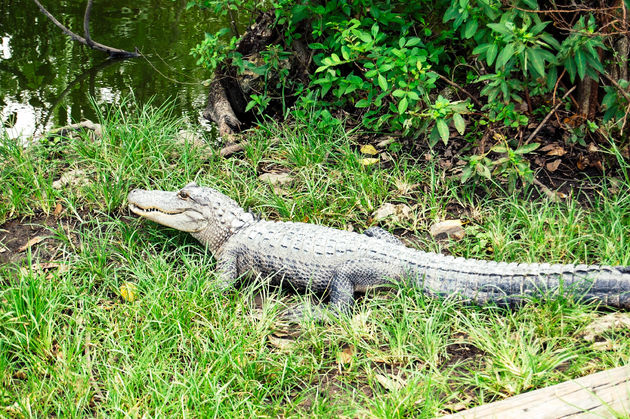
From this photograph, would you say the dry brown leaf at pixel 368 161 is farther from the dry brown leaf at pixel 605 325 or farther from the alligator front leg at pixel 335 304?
the dry brown leaf at pixel 605 325

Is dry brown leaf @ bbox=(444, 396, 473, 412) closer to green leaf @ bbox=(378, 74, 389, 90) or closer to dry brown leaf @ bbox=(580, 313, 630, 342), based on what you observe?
dry brown leaf @ bbox=(580, 313, 630, 342)

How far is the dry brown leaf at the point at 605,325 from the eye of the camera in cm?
340

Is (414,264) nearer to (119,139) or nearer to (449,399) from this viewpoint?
(449,399)

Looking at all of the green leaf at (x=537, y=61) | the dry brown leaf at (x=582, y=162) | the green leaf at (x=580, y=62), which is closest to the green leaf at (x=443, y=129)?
the green leaf at (x=537, y=61)

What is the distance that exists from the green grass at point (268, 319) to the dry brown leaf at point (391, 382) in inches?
0.6

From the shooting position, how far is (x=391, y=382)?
3.21 meters

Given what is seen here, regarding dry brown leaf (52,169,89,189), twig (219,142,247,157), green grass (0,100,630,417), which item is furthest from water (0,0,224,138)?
green grass (0,100,630,417)

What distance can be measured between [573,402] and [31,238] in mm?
3903

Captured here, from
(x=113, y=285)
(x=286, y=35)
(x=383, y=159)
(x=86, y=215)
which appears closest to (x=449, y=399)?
(x=113, y=285)

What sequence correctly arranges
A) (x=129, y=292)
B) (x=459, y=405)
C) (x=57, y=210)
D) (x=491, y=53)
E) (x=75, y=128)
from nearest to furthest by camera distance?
(x=459, y=405)
(x=129, y=292)
(x=491, y=53)
(x=57, y=210)
(x=75, y=128)

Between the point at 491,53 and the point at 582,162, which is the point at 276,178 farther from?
the point at 582,162

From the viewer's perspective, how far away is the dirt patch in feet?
14.7

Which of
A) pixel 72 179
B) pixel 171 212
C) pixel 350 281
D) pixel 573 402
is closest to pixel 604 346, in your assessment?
pixel 573 402

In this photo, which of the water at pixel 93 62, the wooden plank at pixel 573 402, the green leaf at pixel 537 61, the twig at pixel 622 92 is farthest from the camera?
the water at pixel 93 62
